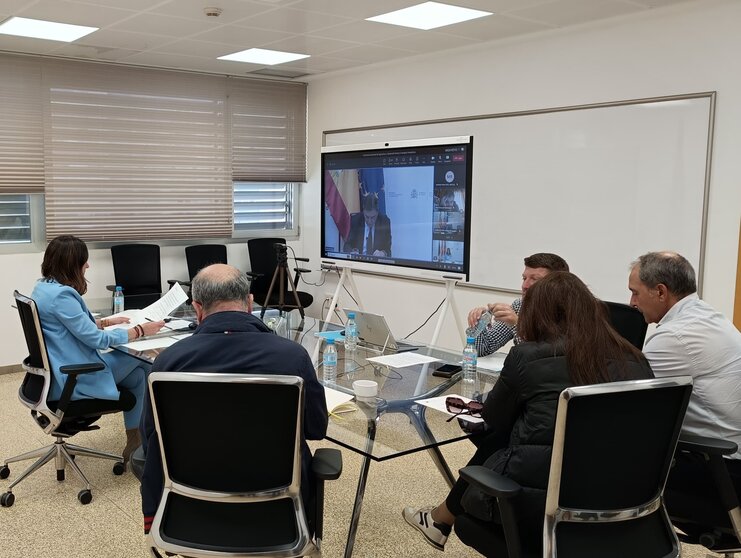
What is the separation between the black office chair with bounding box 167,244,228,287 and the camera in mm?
6745

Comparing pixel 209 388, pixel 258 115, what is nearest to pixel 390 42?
pixel 258 115

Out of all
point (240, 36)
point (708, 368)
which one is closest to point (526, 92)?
point (240, 36)

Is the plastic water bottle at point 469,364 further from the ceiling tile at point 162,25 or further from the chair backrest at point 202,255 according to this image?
the chair backrest at point 202,255

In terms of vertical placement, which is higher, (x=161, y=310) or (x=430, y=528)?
(x=161, y=310)

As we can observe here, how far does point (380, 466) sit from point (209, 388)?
7.43 ft

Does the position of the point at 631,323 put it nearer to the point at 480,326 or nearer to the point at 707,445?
the point at 480,326

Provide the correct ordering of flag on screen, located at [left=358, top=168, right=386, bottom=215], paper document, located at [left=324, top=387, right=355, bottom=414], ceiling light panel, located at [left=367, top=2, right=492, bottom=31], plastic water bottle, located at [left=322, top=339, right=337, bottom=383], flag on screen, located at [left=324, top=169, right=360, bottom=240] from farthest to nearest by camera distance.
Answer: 1. flag on screen, located at [left=324, top=169, right=360, bottom=240]
2. flag on screen, located at [left=358, top=168, right=386, bottom=215]
3. ceiling light panel, located at [left=367, top=2, right=492, bottom=31]
4. plastic water bottle, located at [left=322, top=339, right=337, bottom=383]
5. paper document, located at [left=324, top=387, right=355, bottom=414]

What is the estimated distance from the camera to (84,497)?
3.48 meters

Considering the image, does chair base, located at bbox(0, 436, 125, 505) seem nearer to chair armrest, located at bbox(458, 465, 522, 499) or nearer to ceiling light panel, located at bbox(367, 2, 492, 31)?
chair armrest, located at bbox(458, 465, 522, 499)

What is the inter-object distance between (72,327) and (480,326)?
1985mm

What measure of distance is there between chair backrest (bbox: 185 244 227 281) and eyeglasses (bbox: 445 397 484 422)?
4.53m

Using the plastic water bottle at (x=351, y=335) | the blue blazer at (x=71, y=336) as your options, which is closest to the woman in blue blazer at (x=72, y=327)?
the blue blazer at (x=71, y=336)

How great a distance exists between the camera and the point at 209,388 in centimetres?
194

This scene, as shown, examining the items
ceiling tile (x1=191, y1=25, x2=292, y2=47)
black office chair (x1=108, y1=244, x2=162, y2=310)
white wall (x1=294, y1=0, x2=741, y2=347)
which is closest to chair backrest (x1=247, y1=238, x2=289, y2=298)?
white wall (x1=294, y1=0, x2=741, y2=347)
